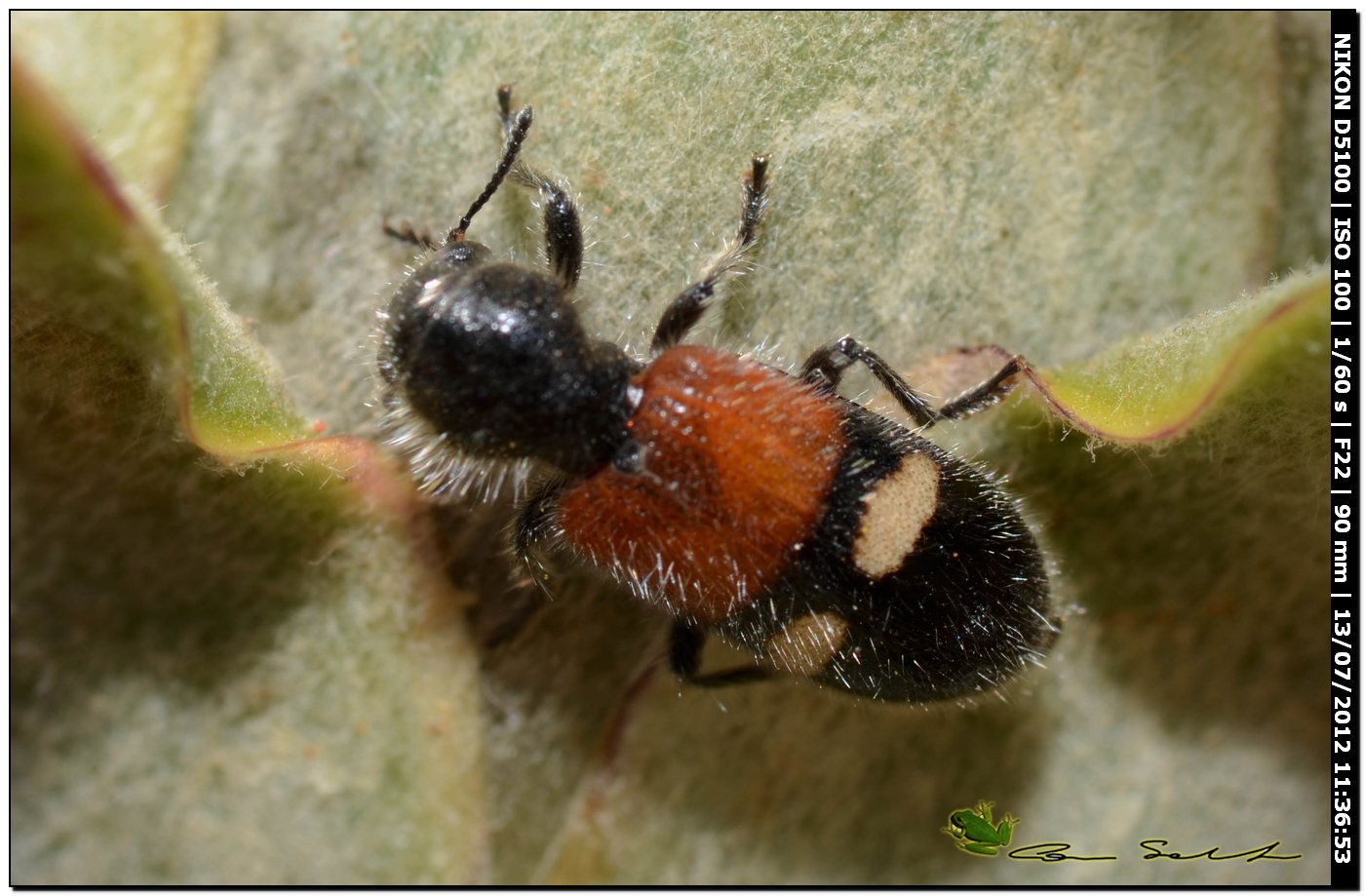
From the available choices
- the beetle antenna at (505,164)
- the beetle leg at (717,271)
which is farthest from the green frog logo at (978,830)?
the beetle antenna at (505,164)

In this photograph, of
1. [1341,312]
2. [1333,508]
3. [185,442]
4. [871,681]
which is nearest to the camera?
[1341,312]

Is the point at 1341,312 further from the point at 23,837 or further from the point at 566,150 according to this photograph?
the point at 23,837

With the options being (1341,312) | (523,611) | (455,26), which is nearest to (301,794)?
(523,611)

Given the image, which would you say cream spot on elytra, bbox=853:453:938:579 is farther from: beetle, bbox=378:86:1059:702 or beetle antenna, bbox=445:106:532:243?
beetle antenna, bbox=445:106:532:243

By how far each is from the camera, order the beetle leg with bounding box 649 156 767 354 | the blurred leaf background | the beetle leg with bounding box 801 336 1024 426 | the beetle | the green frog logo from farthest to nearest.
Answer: the green frog logo, the beetle, the beetle leg with bounding box 801 336 1024 426, the beetle leg with bounding box 649 156 767 354, the blurred leaf background

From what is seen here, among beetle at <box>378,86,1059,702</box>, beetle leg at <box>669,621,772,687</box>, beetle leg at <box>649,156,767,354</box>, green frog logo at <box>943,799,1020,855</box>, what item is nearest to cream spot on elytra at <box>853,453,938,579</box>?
beetle at <box>378,86,1059,702</box>

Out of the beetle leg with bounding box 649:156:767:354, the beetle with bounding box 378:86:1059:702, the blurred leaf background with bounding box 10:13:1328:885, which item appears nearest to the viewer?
the blurred leaf background with bounding box 10:13:1328:885

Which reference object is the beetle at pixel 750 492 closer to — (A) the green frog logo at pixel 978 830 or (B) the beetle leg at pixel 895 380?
(B) the beetle leg at pixel 895 380
